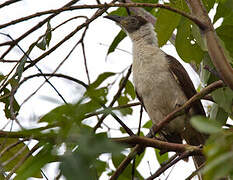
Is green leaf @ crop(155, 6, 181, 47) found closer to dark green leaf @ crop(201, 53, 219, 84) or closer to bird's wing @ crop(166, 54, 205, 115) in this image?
dark green leaf @ crop(201, 53, 219, 84)

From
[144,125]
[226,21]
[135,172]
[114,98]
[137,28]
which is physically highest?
[137,28]

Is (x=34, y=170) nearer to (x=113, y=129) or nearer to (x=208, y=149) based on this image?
(x=208, y=149)

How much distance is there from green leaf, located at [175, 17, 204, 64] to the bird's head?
1.90 meters

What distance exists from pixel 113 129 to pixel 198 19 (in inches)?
71.4

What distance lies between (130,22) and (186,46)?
2074 millimetres

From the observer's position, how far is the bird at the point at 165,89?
428 cm

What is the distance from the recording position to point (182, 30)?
10.4 ft

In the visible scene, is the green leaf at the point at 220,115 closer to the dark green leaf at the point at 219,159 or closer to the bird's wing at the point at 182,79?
the bird's wing at the point at 182,79

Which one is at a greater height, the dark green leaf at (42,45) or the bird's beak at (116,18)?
the bird's beak at (116,18)

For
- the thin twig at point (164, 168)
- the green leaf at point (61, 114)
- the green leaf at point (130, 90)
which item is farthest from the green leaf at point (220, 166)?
the green leaf at point (130, 90)

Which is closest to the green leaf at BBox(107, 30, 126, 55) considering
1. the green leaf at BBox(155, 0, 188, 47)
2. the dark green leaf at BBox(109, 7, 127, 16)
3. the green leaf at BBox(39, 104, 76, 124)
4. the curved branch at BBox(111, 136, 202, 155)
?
the dark green leaf at BBox(109, 7, 127, 16)

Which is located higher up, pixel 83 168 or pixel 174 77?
pixel 174 77

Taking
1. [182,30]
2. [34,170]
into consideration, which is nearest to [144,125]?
[182,30]

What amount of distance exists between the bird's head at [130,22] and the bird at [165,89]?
2.06ft
